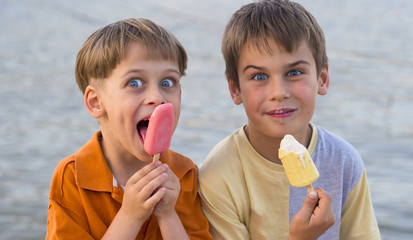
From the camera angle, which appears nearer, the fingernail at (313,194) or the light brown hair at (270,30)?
the fingernail at (313,194)

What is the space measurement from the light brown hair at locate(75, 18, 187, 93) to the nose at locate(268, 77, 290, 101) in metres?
0.38

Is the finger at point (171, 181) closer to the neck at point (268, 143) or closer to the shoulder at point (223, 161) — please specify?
the shoulder at point (223, 161)

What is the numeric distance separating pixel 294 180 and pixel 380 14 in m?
10.6

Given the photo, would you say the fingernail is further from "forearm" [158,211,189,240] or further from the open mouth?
the open mouth

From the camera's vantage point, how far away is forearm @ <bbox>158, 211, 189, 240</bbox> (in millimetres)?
2330

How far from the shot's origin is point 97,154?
2.48 meters

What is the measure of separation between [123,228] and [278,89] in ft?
2.64

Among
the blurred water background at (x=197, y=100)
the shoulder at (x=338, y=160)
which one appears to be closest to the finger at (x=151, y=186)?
the shoulder at (x=338, y=160)

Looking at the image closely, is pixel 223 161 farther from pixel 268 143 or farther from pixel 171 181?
pixel 171 181

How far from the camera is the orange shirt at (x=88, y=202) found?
2.36 meters

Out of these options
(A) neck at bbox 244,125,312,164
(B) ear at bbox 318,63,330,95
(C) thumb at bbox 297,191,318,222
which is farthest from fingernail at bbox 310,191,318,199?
(B) ear at bbox 318,63,330,95

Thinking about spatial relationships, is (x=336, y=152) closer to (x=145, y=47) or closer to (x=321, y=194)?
(x=321, y=194)

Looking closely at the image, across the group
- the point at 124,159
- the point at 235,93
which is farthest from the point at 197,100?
the point at 124,159

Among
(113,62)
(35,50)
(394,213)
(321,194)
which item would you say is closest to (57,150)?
(394,213)
